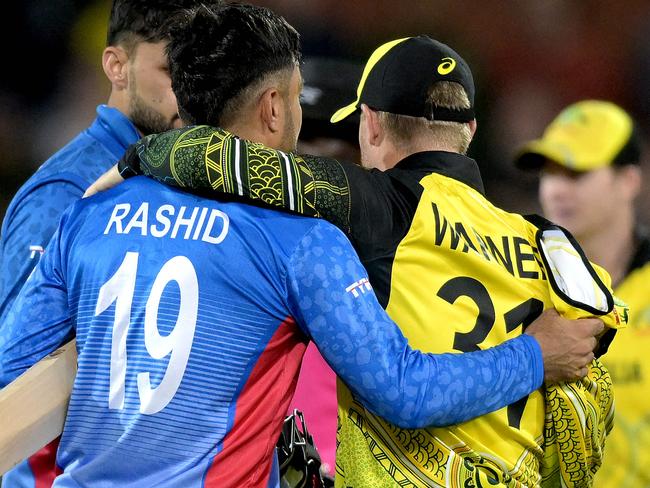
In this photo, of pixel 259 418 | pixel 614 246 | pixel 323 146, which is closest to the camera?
pixel 259 418

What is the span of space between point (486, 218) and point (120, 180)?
74cm

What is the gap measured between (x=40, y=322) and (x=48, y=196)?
0.76 meters

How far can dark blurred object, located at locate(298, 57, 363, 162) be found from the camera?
3.23 metres

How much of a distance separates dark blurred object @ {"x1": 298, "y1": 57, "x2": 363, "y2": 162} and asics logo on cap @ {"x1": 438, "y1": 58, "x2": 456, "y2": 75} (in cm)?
82

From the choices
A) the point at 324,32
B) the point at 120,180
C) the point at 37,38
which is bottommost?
the point at 37,38

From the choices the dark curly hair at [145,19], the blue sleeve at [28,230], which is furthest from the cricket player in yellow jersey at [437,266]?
the dark curly hair at [145,19]

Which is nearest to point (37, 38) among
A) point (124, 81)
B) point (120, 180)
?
point (124, 81)

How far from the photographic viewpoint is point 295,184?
1.73m

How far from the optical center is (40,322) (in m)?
1.86

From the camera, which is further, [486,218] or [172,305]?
[486,218]

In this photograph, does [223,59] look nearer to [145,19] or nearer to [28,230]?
[28,230]

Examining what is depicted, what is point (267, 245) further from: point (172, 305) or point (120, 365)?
point (120, 365)

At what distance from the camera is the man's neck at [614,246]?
12.0 ft

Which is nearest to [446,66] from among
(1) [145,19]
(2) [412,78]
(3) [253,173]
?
(2) [412,78]
